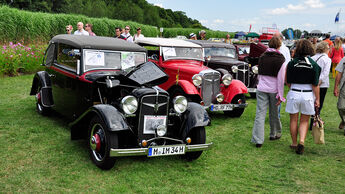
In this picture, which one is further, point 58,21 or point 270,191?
point 58,21

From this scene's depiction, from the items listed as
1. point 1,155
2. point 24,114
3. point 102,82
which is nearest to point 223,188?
point 102,82

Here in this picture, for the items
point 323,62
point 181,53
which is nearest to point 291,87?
point 323,62

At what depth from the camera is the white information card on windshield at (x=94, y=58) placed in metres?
5.20

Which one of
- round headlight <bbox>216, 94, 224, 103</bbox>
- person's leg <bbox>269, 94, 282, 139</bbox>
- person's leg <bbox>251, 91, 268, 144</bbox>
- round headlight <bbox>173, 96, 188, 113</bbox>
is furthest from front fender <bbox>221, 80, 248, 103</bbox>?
round headlight <bbox>173, 96, 188, 113</bbox>

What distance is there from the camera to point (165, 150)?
3.95m

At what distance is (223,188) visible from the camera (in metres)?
3.74

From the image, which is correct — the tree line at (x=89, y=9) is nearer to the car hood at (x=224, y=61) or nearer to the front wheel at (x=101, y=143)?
the car hood at (x=224, y=61)

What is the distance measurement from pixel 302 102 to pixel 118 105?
2.95 metres

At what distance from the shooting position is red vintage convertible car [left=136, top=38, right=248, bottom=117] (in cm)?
705

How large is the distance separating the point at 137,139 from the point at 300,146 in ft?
9.26

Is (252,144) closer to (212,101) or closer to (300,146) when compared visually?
(300,146)

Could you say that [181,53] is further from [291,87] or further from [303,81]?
[303,81]

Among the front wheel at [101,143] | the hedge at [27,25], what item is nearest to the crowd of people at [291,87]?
the front wheel at [101,143]

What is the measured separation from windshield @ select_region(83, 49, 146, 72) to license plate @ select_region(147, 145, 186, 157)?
6.88 ft
